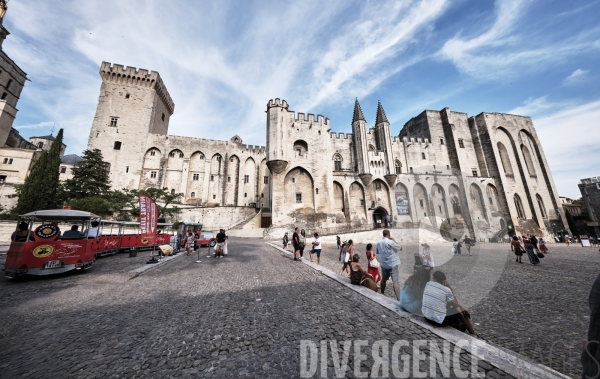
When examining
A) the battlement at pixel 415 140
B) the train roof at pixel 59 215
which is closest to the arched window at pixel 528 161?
the battlement at pixel 415 140

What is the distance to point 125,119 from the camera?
3134 centimetres

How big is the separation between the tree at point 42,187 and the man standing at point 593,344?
31720 mm

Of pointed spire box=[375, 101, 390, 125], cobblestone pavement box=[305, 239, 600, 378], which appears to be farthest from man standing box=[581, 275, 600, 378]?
pointed spire box=[375, 101, 390, 125]

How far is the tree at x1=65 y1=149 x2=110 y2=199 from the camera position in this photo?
23.4m

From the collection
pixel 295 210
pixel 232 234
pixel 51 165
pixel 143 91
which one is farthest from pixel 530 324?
pixel 143 91

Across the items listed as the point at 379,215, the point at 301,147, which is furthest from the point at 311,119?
the point at 379,215

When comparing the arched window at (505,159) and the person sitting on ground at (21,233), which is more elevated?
the arched window at (505,159)

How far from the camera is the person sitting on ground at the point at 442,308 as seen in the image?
310cm

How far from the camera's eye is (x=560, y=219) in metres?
32.5

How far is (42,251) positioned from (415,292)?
33.8ft

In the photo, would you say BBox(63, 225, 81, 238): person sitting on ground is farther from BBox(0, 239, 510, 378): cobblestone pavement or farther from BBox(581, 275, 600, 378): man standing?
BBox(581, 275, 600, 378): man standing

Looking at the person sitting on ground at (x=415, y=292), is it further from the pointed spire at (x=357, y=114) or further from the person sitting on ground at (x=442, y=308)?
the pointed spire at (x=357, y=114)

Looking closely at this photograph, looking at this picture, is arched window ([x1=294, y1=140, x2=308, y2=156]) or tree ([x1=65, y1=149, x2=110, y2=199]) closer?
tree ([x1=65, y1=149, x2=110, y2=199])

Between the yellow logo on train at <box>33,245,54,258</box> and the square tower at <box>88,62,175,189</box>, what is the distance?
27539 millimetres
